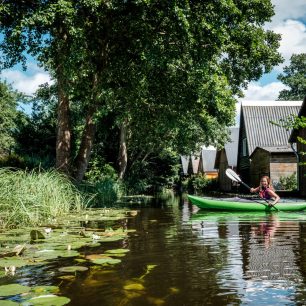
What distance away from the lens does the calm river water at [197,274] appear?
163 inches

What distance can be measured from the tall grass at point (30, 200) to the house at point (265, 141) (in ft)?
59.9

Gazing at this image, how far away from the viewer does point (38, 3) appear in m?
13.6

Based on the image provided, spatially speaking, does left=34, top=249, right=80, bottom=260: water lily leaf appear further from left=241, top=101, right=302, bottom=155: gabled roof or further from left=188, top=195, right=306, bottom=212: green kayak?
left=241, top=101, right=302, bottom=155: gabled roof

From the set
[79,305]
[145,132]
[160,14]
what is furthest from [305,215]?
[145,132]

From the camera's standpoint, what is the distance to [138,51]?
53.0ft

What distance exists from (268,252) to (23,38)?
11.5 m

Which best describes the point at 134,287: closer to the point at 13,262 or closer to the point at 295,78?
the point at 13,262

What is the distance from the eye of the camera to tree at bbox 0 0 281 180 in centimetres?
1364

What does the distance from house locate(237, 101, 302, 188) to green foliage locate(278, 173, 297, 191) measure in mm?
392

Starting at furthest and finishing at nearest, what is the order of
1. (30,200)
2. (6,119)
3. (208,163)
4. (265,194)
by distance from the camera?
1. (208,163)
2. (6,119)
3. (265,194)
4. (30,200)

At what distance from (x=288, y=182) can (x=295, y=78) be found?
4671 cm

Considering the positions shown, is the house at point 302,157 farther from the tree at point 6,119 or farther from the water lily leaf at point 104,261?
the tree at point 6,119

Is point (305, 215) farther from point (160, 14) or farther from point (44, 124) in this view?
point (44, 124)

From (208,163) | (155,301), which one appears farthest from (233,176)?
(208,163)
